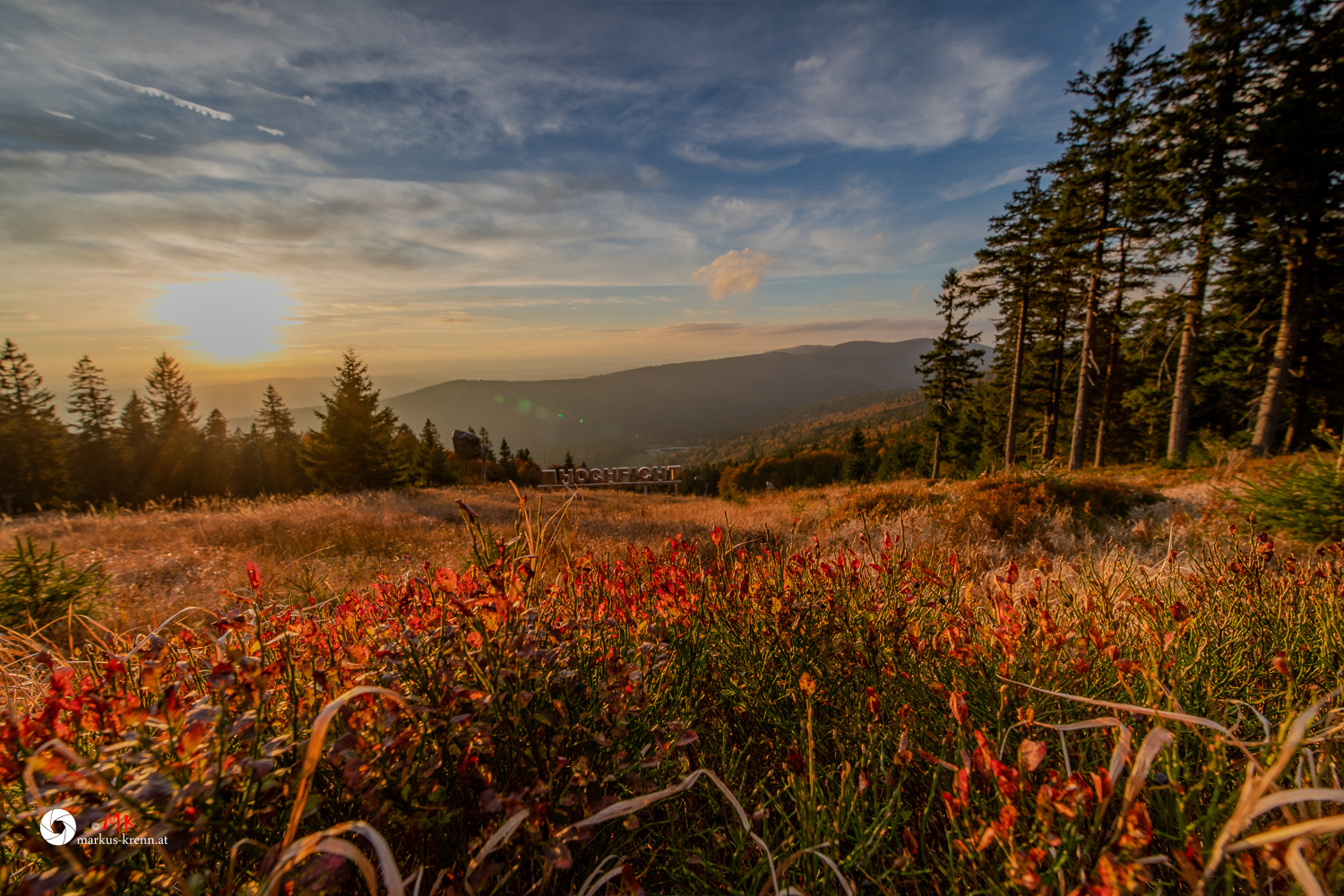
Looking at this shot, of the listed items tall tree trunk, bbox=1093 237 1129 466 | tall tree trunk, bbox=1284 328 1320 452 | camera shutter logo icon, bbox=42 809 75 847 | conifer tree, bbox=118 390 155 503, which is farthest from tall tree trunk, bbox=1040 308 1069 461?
conifer tree, bbox=118 390 155 503

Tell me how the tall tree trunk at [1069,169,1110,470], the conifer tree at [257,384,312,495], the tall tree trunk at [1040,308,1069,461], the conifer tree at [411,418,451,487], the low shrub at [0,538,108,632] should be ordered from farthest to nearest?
the conifer tree at [257,384,312,495] → the conifer tree at [411,418,451,487] → the tall tree trunk at [1040,308,1069,461] → the tall tree trunk at [1069,169,1110,470] → the low shrub at [0,538,108,632]

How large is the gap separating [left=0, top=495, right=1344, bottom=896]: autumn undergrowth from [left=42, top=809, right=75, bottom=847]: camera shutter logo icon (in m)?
0.02

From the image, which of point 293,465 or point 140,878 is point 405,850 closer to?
point 140,878

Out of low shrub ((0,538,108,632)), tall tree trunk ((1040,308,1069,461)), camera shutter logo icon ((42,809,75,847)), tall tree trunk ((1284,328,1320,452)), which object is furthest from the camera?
tall tree trunk ((1040,308,1069,461))

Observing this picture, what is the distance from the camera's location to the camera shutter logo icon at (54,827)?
3.03 feet

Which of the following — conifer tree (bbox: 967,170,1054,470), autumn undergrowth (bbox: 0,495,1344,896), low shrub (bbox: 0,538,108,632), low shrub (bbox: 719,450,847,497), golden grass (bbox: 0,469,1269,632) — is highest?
conifer tree (bbox: 967,170,1054,470)

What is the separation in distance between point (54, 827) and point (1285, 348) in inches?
903

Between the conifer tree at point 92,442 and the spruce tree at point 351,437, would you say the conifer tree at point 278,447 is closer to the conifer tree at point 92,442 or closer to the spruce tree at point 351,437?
the conifer tree at point 92,442

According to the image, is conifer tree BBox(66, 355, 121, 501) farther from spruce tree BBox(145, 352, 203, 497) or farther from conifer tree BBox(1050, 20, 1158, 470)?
conifer tree BBox(1050, 20, 1158, 470)

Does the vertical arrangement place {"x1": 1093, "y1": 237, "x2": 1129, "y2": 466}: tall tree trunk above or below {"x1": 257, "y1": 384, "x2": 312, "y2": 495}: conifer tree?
above

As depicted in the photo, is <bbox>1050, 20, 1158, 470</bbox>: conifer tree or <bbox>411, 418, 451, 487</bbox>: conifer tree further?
<bbox>411, 418, 451, 487</bbox>: conifer tree

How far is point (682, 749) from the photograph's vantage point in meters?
1.87

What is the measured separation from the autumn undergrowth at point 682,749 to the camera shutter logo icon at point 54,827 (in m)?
0.02

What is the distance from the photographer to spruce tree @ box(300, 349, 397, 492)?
2997 cm
